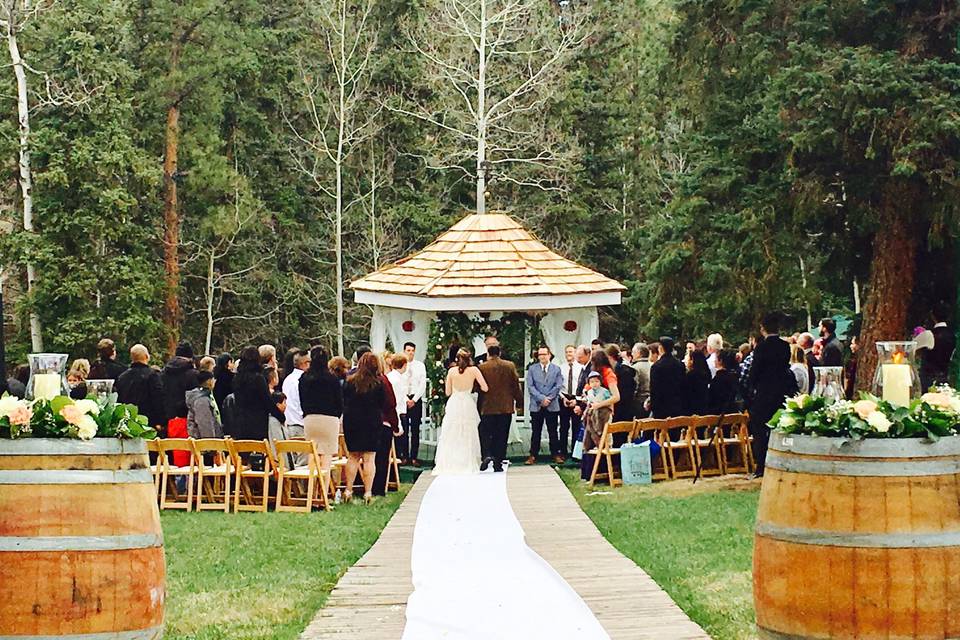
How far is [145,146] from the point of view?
44.8m

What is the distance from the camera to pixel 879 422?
6.56 m

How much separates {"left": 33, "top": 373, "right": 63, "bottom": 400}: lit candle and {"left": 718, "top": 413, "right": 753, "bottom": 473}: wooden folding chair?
12.9 m

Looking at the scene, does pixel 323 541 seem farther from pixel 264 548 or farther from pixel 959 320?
pixel 959 320

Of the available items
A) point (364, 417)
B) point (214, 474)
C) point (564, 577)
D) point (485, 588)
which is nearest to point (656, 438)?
point (364, 417)

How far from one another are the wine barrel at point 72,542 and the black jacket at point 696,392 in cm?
1336

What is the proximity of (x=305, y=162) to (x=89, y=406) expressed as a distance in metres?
42.8

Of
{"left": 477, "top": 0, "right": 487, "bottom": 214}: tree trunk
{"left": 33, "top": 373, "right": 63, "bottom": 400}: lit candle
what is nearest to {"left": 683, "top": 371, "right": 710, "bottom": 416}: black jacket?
{"left": 33, "top": 373, "right": 63, "bottom": 400}: lit candle

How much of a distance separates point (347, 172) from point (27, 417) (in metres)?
42.3

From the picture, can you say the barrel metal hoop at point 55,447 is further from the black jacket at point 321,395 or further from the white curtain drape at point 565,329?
the white curtain drape at point 565,329

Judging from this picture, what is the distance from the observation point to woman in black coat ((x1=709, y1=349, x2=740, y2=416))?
19.6m

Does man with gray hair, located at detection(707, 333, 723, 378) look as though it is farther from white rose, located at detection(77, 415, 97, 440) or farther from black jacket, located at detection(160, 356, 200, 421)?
white rose, located at detection(77, 415, 97, 440)

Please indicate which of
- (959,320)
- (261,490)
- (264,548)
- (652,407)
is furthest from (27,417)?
(959,320)

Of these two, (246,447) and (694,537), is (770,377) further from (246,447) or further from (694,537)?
(246,447)

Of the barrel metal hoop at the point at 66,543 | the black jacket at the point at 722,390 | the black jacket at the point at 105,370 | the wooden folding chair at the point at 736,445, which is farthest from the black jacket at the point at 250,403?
the barrel metal hoop at the point at 66,543
